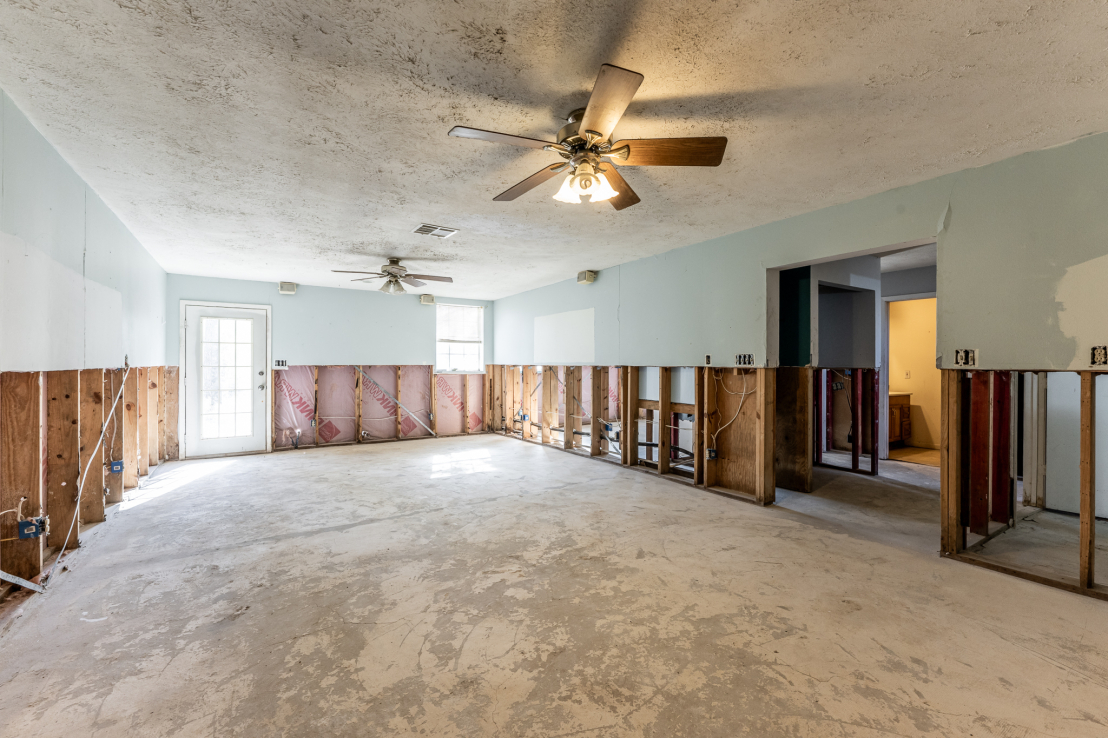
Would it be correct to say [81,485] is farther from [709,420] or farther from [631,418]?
[709,420]

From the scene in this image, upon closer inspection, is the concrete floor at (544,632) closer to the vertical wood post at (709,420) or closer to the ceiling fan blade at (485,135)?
the vertical wood post at (709,420)

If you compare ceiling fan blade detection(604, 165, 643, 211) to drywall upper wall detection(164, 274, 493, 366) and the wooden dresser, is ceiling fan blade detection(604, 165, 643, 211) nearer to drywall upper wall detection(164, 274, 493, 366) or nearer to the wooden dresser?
drywall upper wall detection(164, 274, 493, 366)

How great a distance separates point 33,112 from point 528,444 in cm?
616

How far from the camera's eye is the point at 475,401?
29.4 feet

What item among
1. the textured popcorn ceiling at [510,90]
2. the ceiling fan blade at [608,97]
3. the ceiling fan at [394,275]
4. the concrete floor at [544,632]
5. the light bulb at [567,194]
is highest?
the textured popcorn ceiling at [510,90]

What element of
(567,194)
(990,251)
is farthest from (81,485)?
(990,251)

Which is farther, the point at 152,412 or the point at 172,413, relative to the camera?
the point at 172,413

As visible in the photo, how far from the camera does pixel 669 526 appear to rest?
3656 millimetres

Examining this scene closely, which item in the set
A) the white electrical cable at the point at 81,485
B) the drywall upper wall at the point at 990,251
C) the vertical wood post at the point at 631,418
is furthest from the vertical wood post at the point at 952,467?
the white electrical cable at the point at 81,485

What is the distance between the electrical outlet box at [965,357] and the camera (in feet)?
10.0

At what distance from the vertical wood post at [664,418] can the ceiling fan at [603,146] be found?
297 cm

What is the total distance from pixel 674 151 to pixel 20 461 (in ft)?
13.3

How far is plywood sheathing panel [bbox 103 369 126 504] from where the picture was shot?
416cm

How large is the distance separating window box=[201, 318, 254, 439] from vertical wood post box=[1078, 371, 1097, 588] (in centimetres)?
857
